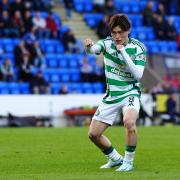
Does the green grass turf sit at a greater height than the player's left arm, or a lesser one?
lesser

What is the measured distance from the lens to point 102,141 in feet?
40.2

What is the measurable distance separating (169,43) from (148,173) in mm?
26203

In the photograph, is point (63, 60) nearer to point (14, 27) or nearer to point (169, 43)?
point (14, 27)

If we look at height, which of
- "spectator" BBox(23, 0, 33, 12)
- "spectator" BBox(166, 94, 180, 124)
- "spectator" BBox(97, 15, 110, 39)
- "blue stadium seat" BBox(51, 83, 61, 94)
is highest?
"spectator" BBox(23, 0, 33, 12)

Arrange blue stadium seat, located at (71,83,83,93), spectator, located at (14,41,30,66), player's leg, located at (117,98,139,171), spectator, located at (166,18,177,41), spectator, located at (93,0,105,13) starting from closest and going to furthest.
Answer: player's leg, located at (117,98,139,171) → spectator, located at (14,41,30,66) → blue stadium seat, located at (71,83,83,93) → spectator, located at (93,0,105,13) → spectator, located at (166,18,177,41)

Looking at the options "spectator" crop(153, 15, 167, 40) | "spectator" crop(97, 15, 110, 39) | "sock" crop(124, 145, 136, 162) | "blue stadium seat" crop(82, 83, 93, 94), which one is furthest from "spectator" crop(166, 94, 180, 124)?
"sock" crop(124, 145, 136, 162)

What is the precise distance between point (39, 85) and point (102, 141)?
59.6 ft

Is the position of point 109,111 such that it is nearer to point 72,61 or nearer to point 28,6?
point 72,61

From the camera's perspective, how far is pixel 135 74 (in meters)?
11.7

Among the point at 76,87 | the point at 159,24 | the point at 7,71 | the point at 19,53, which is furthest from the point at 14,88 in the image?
the point at 159,24

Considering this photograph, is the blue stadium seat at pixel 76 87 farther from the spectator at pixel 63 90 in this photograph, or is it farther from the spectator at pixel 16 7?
the spectator at pixel 16 7

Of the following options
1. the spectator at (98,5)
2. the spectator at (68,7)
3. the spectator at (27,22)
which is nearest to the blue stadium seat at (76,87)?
the spectator at (27,22)

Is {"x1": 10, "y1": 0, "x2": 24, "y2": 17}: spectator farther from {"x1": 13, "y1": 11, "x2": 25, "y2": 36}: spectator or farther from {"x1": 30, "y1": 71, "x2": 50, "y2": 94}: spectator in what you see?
{"x1": 30, "y1": 71, "x2": 50, "y2": 94}: spectator

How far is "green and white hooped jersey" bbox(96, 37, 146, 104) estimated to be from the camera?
1193 centimetres
